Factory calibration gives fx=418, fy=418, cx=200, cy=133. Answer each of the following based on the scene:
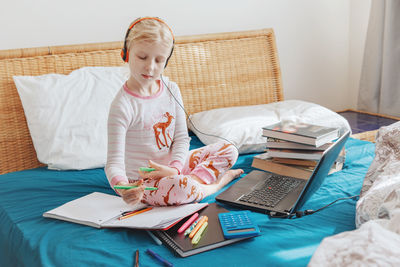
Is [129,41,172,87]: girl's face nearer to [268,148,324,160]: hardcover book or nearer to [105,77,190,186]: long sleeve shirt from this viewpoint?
[105,77,190,186]: long sleeve shirt

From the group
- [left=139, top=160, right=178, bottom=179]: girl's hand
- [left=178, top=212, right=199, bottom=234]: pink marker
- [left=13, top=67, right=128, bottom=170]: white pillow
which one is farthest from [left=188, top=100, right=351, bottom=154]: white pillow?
[left=178, top=212, right=199, bottom=234]: pink marker

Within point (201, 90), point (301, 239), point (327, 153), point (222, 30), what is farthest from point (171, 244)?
point (222, 30)

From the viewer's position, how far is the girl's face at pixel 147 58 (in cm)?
122

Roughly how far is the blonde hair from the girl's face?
0.5 inches

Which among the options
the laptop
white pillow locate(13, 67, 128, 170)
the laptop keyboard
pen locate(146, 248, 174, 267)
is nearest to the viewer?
pen locate(146, 248, 174, 267)

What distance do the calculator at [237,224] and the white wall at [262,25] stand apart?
1.36 m

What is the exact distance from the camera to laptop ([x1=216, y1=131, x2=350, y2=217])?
1.14 m

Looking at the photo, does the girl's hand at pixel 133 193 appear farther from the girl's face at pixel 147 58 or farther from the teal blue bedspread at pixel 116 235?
the girl's face at pixel 147 58

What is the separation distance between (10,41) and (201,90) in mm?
978

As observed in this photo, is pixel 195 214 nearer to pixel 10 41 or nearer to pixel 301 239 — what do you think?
pixel 301 239

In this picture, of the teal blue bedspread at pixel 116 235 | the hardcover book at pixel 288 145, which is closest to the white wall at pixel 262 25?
the teal blue bedspread at pixel 116 235

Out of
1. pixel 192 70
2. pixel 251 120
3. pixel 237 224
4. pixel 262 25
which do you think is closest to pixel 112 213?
pixel 237 224

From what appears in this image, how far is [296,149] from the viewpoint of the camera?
152cm

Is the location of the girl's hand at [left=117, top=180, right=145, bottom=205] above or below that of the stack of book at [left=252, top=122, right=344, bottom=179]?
above
